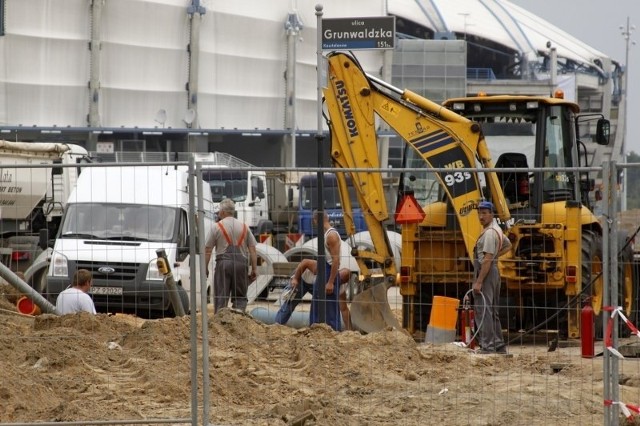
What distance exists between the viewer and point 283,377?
11.4 meters

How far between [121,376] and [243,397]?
1.23 metres

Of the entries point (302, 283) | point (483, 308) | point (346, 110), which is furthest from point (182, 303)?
point (346, 110)

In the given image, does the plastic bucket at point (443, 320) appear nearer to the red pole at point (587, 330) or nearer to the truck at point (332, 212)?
the red pole at point (587, 330)

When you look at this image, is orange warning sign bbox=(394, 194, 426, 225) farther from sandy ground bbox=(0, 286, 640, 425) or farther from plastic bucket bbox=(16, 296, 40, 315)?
plastic bucket bbox=(16, 296, 40, 315)

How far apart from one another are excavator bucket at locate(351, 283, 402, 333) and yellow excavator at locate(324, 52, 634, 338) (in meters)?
0.01

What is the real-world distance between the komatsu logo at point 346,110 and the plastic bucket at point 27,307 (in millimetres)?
→ 4670

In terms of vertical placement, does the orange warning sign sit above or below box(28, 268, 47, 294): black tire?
above

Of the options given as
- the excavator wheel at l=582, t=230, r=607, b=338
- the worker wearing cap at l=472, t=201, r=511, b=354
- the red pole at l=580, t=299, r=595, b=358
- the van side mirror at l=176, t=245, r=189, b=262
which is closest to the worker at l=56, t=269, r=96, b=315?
the van side mirror at l=176, t=245, r=189, b=262

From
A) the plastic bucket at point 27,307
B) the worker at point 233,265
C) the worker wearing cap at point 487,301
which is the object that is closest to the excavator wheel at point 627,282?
the worker wearing cap at point 487,301

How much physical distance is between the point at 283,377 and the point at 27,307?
322 centimetres

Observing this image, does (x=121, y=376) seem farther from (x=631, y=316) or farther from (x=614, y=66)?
(x=614, y=66)

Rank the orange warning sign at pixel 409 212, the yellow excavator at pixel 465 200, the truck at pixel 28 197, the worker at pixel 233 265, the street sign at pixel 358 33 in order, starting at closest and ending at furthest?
the worker at pixel 233 265, the truck at pixel 28 197, the yellow excavator at pixel 465 200, the orange warning sign at pixel 409 212, the street sign at pixel 358 33

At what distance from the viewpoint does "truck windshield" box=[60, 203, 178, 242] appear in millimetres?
11953

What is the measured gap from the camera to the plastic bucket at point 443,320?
11.2 m
